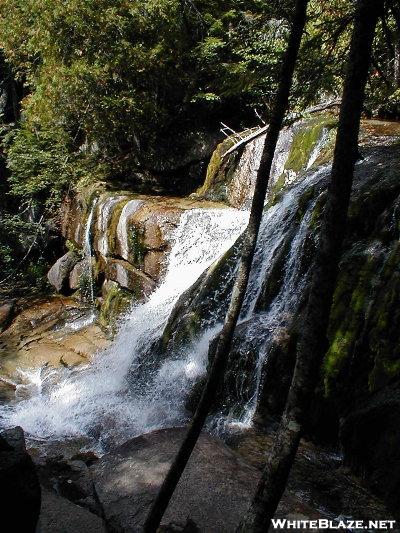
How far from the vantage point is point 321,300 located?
297 centimetres

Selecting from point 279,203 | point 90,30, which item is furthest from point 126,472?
point 90,30

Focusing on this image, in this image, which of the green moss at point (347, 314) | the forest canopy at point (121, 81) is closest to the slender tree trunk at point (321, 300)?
the green moss at point (347, 314)

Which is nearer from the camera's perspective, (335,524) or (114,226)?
(335,524)

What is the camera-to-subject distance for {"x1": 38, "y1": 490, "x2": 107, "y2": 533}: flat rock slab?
13.2ft

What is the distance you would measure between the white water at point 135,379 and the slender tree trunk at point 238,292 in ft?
12.4

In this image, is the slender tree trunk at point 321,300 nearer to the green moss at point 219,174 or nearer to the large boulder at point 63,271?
the green moss at point 219,174

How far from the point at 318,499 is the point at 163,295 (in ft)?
25.7

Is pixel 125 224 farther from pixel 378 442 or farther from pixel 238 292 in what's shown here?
pixel 378 442

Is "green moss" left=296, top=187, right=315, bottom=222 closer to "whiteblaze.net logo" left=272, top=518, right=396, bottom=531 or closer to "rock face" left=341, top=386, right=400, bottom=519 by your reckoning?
"rock face" left=341, top=386, right=400, bottom=519

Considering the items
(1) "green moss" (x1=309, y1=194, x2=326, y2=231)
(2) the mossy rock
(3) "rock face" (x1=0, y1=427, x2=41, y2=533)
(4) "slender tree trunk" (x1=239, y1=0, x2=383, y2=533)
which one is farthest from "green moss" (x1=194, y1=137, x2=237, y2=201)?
(3) "rock face" (x1=0, y1=427, x2=41, y2=533)

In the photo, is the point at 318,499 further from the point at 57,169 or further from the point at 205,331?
the point at 57,169

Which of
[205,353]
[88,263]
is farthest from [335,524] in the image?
[88,263]

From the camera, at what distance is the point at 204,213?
41.8ft

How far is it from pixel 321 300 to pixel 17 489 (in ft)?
8.57
